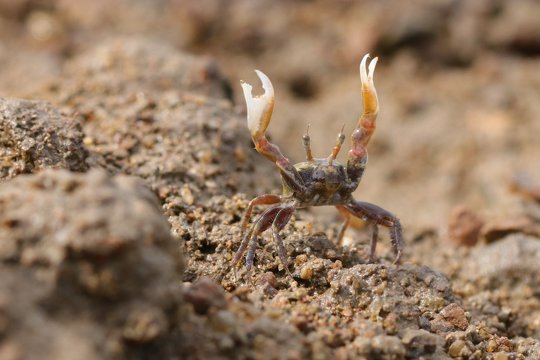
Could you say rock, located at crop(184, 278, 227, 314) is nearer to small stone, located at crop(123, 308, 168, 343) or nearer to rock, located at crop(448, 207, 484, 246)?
small stone, located at crop(123, 308, 168, 343)

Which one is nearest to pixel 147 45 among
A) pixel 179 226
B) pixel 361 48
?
pixel 179 226

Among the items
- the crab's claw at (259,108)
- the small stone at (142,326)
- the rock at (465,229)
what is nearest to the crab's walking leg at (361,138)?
the crab's claw at (259,108)

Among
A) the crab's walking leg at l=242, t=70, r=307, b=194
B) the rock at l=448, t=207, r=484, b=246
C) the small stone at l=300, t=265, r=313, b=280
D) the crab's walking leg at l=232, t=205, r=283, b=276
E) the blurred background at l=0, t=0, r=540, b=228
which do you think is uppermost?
the blurred background at l=0, t=0, r=540, b=228

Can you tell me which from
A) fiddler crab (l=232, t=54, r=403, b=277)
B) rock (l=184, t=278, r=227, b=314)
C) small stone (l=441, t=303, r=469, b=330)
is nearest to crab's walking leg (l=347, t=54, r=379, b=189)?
fiddler crab (l=232, t=54, r=403, b=277)

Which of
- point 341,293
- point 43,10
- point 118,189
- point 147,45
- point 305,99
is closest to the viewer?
point 118,189

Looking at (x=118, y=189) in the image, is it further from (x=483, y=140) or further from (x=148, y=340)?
(x=483, y=140)

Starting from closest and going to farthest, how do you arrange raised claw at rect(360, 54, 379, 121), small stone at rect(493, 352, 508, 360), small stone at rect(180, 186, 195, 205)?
small stone at rect(493, 352, 508, 360), raised claw at rect(360, 54, 379, 121), small stone at rect(180, 186, 195, 205)

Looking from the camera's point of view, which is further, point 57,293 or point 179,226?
point 179,226
